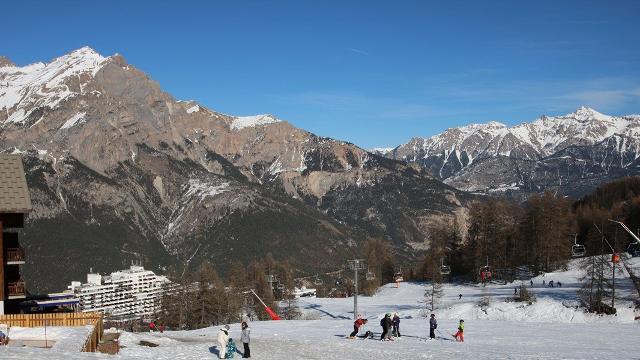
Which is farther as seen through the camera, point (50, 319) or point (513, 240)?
point (513, 240)

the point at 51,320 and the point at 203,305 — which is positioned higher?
the point at 51,320

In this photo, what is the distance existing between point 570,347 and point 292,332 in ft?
70.5

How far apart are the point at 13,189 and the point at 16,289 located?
7.57 meters

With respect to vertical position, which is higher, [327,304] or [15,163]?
[15,163]

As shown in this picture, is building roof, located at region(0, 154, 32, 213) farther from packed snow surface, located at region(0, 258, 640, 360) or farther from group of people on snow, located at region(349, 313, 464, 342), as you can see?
group of people on snow, located at region(349, 313, 464, 342)

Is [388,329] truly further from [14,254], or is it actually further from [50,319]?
[14,254]

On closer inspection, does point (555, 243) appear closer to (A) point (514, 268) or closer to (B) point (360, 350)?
(A) point (514, 268)

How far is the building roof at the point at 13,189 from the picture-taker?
166 feet

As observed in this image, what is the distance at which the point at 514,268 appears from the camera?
447 ft

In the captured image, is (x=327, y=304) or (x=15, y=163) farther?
(x=327, y=304)

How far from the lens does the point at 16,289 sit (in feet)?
171

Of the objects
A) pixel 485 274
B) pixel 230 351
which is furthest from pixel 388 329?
pixel 485 274

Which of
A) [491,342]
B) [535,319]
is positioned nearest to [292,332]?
[491,342]

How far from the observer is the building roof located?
166 feet
